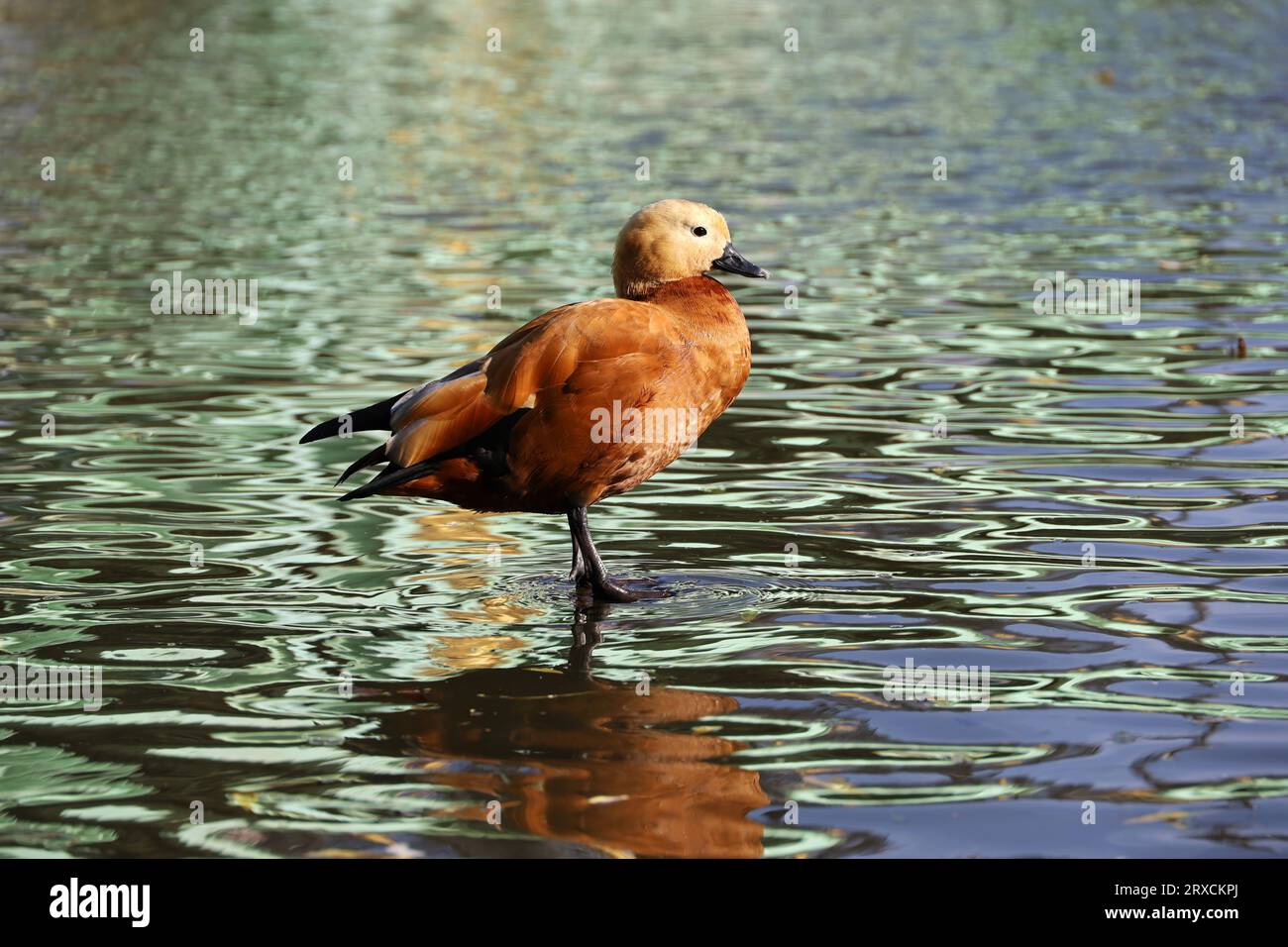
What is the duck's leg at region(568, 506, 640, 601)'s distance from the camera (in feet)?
23.3

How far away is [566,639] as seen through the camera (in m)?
6.75

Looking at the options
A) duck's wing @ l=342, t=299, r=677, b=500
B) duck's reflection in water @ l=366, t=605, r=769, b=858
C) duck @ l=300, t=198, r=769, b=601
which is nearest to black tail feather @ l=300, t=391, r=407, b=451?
duck @ l=300, t=198, r=769, b=601

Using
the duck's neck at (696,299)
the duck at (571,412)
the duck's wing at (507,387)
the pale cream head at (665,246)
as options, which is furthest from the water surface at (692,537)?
the pale cream head at (665,246)

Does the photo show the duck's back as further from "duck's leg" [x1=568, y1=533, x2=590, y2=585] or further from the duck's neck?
"duck's leg" [x1=568, y1=533, x2=590, y2=585]

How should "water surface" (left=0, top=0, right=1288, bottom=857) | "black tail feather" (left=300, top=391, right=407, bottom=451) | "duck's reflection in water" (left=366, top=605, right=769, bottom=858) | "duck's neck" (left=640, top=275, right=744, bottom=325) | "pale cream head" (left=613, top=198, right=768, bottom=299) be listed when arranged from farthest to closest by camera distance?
"pale cream head" (left=613, top=198, right=768, bottom=299) → "duck's neck" (left=640, top=275, right=744, bottom=325) → "black tail feather" (left=300, top=391, right=407, bottom=451) → "water surface" (left=0, top=0, right=1288, bottom=857) → "duck's reflection in water" (left=366, top=605, right=769, bottom=858)

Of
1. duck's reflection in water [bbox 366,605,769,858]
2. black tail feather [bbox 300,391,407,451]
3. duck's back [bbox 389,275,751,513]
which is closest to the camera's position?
Result: duck's reflection in water [bbox 366,605,769,858]

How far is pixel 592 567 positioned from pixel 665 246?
1.23 m

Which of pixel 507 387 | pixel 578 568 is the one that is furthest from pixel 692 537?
pixel 507 387

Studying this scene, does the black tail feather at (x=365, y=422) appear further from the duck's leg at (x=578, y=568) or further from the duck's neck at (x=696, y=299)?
the duck's neck at (x=696, y=299)

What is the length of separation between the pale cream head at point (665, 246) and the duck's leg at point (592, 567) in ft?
2.87

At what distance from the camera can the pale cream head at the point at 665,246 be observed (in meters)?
7.31
